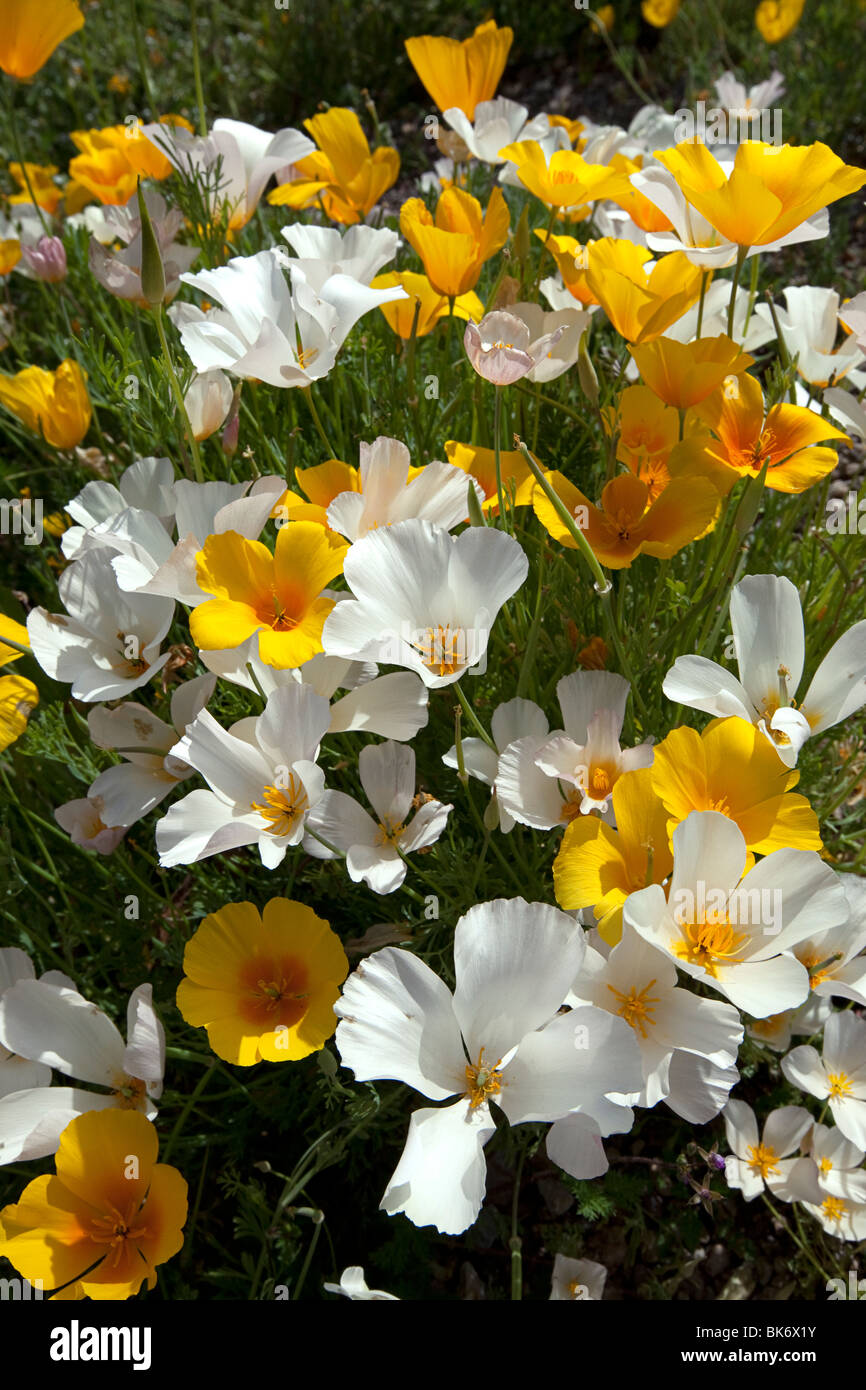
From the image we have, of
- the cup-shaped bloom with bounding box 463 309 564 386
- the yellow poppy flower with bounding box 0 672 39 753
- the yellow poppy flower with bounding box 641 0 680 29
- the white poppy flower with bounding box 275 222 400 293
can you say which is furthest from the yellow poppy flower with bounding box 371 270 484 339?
the yellow poppy flower with bounding box 641 0 680 29

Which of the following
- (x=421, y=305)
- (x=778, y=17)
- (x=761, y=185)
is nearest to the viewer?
(x=761, y=185)

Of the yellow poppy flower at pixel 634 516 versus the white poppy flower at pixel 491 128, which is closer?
the yellow poppy flower at pixel 634 516

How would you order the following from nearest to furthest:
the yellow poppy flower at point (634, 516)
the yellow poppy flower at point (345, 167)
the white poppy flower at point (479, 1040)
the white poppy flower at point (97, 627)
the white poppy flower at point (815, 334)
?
the white poppy flower at point (479, 1040)
the yellow poppy flower at point (634, 516)
the white poppy flower at point (97, 627)
the white poppy flower at point (815, 334)
the yellow poppy flower at point (345, 167)

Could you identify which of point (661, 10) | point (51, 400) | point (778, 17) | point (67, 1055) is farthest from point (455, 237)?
point (661, 10)

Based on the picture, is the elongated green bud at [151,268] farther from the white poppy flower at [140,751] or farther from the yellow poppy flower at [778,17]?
the yellow poppy flower at [778,17]

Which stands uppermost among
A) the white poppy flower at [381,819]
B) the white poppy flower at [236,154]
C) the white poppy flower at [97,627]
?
the white poppy flower at [236,154]

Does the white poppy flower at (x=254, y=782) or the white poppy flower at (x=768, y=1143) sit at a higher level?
the white poppy flower at (x=254, y=782)

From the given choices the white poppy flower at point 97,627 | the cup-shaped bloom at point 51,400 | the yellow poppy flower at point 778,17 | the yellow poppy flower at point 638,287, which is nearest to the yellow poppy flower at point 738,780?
the yellow poppy flower at point 638,287

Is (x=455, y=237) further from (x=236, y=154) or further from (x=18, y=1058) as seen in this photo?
(x=18, y=1058)
